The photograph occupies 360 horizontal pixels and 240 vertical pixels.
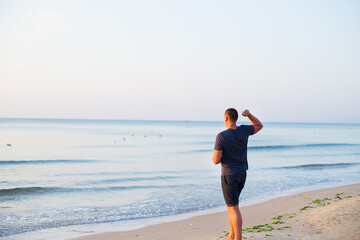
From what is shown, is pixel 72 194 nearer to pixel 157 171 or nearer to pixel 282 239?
pixel 157 171

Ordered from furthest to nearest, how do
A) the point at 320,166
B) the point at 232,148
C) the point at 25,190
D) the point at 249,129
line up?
1. the point at 320,166
2. the point at 25,190
3. the point at 249,129
4. the point at 232,148

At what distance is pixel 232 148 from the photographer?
4461 millimetres

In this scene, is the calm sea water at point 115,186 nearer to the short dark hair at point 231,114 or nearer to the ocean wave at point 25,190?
the ocean wave at point 25,190

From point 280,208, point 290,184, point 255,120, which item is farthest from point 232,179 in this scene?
point 290,184

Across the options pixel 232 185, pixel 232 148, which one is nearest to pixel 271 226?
pixel 232 185

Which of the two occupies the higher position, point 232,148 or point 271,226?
point 232,148

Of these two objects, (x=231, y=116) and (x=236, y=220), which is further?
(x=236, y=220)

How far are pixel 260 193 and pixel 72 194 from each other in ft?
21.9

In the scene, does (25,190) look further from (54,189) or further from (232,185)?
(232,185)

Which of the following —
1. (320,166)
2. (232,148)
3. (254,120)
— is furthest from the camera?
(320,166)

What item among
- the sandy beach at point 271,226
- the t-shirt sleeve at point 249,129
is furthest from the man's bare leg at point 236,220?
the t-shirt sleeve at point 249,129

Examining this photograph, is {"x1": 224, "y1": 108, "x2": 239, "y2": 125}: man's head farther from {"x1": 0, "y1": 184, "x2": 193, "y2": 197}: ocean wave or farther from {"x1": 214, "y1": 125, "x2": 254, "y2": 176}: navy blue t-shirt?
{"x1": 0, "y1": 184, "x2": 193, "y2": 197}: ocean wave

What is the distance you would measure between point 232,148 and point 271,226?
2955 mm

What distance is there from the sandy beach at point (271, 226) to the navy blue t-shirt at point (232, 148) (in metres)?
1.59
